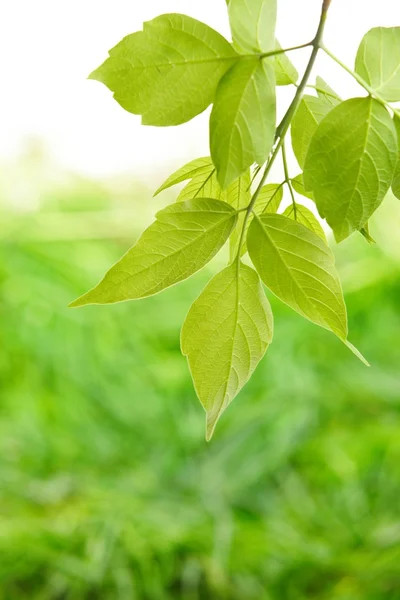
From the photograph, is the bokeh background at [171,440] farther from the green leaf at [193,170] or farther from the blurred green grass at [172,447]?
the green leaf at [193,170]

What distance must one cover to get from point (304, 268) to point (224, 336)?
21mm

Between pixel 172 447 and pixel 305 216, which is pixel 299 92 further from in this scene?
pixel 172 447

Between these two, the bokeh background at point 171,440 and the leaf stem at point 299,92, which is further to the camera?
the bokeh background at point 171,440

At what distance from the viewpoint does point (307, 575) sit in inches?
44.2

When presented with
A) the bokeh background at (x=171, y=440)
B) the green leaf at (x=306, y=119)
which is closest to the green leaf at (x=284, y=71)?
the green leaf at (x=306, y=119)

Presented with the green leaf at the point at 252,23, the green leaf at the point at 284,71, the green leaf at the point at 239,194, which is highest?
the green leaf at the point at 252,23

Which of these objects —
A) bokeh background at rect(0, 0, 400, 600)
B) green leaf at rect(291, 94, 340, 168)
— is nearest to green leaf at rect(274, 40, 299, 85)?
green leaf at rect(291, 94, 340, 168)

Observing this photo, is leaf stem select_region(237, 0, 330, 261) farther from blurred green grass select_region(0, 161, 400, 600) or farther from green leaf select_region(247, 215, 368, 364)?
blurred green grass select_region(0, 161, 400, 600)

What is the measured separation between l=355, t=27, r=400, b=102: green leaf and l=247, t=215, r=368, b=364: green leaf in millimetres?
30

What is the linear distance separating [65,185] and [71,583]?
→ 1.00 meters

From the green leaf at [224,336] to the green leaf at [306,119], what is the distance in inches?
1.1

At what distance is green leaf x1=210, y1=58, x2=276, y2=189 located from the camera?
13cm

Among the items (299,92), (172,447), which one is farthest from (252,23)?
(172,447)

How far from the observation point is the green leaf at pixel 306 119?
0.52 feet
